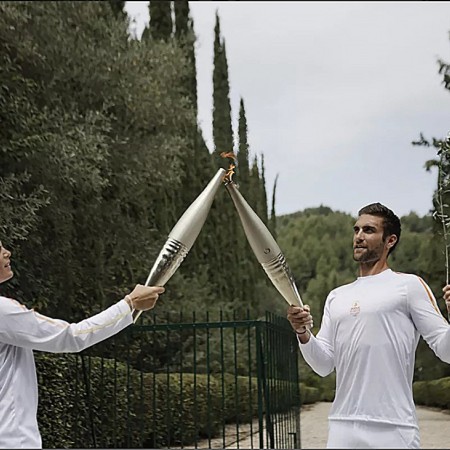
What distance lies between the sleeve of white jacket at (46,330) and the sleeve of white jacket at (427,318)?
3.03 feet

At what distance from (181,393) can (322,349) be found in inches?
122

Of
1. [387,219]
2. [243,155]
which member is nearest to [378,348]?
[387,219]

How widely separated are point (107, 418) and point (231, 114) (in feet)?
26.7

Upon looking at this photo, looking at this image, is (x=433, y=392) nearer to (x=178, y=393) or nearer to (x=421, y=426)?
(x=421, y=426)

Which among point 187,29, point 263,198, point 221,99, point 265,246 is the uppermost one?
point 187,29

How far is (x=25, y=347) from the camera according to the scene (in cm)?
232

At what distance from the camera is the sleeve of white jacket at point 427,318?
2258 mm

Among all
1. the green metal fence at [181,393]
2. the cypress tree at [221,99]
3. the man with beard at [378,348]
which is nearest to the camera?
the man with beard at [378,348]

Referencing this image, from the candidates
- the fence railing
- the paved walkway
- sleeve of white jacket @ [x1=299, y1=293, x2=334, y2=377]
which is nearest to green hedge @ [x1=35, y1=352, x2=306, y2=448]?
the fence railing

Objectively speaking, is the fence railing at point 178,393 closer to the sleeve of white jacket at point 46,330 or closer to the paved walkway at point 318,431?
the paved walkway at point 318,431

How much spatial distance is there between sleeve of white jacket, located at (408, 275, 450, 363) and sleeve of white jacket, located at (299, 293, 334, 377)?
1.04 feet

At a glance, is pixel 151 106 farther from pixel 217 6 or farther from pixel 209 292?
pixel 217 6

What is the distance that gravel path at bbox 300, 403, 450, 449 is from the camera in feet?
19.3

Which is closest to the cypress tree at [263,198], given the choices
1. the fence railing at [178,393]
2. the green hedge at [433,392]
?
the fence railing at [178,393]
